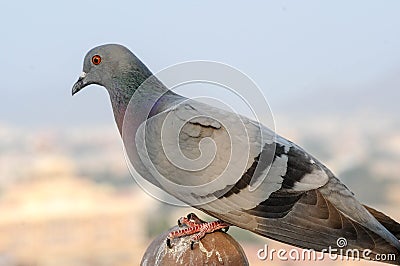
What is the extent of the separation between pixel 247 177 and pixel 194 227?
1.24ft

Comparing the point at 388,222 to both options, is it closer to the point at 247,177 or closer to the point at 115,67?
the point at 247,177

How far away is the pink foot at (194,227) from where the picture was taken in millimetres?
2525

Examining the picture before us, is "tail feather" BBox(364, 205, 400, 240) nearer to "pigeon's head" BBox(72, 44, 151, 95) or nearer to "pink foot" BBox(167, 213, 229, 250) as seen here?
"pink foot" BBox(167, 213, 229, 250)

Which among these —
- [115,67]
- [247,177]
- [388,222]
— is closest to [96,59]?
[115,67]

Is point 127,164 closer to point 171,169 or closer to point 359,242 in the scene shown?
point 171,169

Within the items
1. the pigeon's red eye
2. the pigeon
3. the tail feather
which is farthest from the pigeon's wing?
the pigeon's red eye

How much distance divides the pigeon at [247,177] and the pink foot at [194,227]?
0.15ft

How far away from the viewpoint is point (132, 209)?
19844 millimetres

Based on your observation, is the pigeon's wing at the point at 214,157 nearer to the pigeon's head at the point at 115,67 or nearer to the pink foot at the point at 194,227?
the pink foot at the point at 194,227

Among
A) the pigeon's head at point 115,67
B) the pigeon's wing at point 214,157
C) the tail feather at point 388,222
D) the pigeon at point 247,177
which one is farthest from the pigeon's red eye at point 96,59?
the tail feather at point 388,222

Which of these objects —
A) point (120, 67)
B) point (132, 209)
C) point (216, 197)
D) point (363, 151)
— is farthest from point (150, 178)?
point (363, 151)

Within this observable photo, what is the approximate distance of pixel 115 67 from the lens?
3133 millimetres

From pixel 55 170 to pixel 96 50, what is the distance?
17.9 meters

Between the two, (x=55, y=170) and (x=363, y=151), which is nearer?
(x=55, y=170)
